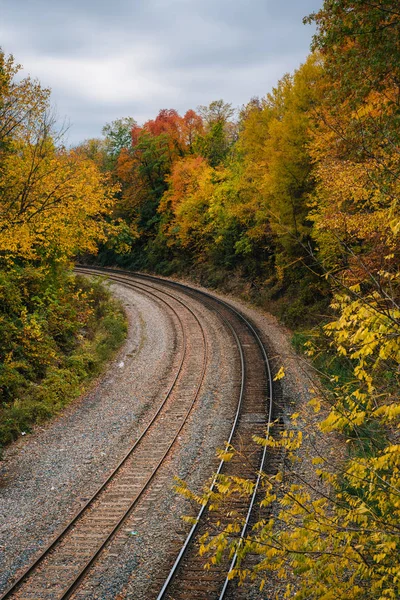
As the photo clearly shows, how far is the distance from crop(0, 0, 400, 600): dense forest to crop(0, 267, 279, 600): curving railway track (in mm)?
659

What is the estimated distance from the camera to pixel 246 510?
9.63 m

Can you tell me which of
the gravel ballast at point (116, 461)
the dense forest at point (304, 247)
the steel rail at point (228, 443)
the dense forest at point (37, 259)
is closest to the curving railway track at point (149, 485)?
the steel rail at point (228, 443)

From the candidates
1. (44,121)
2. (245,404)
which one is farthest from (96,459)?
(44,121)

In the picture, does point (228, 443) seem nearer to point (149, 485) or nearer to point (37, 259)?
point (149, 485)

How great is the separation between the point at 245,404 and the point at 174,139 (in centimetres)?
3768

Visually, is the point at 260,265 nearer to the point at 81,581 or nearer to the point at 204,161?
the point at 204,161

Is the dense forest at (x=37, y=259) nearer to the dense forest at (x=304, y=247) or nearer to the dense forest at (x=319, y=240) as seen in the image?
the dense forest at (x=304, y=247)

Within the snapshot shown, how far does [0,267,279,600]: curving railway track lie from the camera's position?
7.69m

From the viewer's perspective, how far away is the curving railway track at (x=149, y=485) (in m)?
7.69

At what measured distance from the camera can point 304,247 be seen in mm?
3936

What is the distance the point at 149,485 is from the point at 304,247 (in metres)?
8.56

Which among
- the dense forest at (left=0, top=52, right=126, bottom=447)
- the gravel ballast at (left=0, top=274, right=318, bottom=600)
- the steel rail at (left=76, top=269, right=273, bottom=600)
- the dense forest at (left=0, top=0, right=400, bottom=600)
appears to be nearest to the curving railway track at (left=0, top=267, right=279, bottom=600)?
the steel rail at (left=76, top=269, right=273, bottom=600)

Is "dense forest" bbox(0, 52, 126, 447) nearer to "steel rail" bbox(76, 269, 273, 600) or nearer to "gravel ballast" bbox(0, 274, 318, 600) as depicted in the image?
"gravel ballast" bbox(0, 274, 318, 600)

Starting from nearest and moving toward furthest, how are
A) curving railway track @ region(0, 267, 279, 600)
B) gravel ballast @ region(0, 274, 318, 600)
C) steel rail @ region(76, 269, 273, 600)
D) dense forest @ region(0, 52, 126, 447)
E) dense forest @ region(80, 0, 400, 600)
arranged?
dense forest @ region(80, 0, 400, 600) < steel rail @ region(76, 269, 273, 600) < curving railway track @ region(0, 267, 279, 600) < gravel ballast @ region(0, 274, 318, 600) < dense forest @ region(0, 52, 126, 447)
